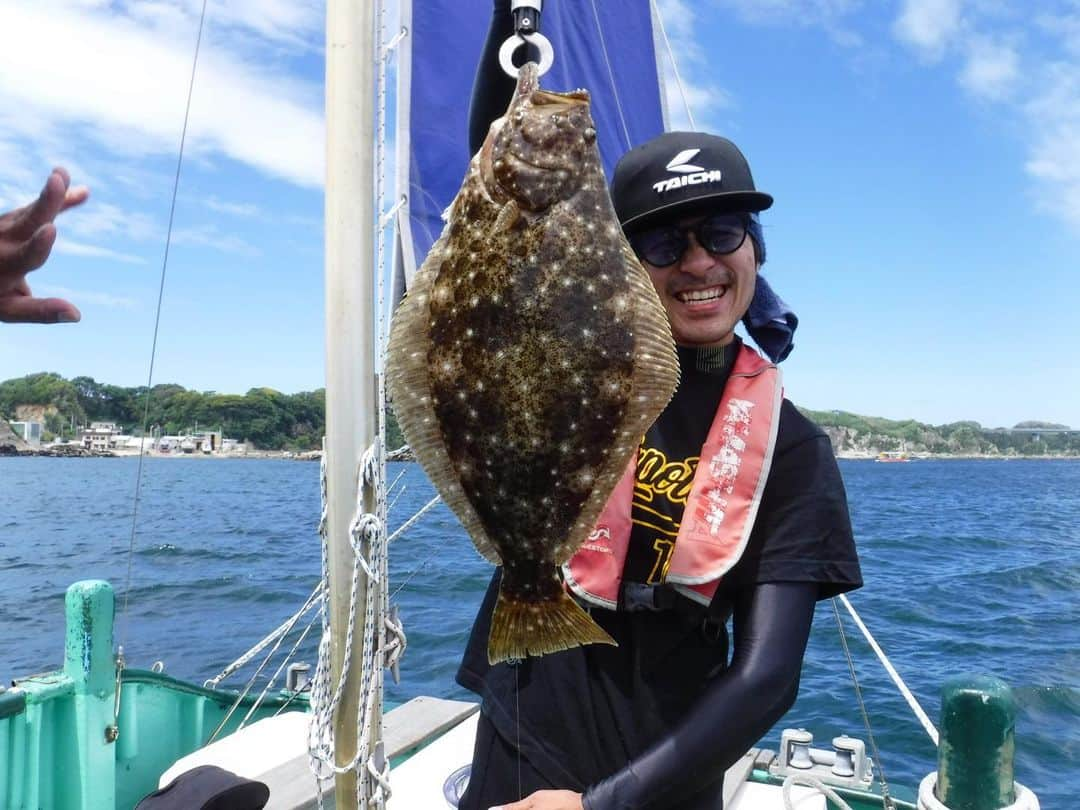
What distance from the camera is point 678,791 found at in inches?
66.8

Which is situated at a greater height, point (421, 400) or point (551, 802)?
point (421, 400)

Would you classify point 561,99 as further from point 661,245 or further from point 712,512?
point 712,512

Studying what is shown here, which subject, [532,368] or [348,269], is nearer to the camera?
[532,368]

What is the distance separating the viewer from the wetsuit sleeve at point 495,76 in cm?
194

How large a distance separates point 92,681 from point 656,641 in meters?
3.45

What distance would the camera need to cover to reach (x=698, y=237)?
1902 millimetres

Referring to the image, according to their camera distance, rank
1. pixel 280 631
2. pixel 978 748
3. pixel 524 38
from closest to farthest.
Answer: pixel 524 38
pixel 978 748
pixel 280 631

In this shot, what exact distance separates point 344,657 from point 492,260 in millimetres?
1376

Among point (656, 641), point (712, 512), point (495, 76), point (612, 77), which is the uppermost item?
point (612, 77)

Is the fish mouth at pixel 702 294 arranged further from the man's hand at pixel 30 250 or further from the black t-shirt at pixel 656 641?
the man's hand at pixel 30 250

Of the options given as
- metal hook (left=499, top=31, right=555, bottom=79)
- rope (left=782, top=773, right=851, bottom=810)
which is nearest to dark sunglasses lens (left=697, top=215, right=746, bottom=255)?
metal hook (left=499, top=31, right=555, bottom=79)

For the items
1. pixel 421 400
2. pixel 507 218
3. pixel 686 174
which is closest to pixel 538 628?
pixel 421 400

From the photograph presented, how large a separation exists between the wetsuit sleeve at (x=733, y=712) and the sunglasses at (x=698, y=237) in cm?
80

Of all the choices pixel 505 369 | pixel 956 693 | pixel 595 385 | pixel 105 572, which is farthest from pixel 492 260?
pixel 105 572
